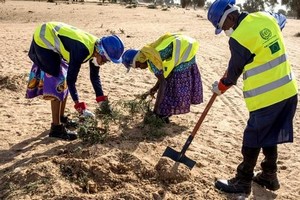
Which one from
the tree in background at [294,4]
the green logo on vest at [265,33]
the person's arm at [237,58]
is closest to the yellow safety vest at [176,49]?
the person's arm at [237,58]

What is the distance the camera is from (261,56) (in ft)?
11.8

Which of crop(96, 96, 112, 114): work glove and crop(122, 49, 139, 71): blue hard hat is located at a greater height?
crop(122, 49, 139, 71): blue hard hat

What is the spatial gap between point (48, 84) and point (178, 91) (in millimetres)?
1676

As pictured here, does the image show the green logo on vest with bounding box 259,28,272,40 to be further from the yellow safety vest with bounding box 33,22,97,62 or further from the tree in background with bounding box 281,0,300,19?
the tree in background with bounding box 281,0,300,19

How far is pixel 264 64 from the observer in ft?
11.9

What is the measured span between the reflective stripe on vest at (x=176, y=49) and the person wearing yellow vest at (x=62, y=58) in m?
0.69

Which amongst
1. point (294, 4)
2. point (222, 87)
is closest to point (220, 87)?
point (222, 87)

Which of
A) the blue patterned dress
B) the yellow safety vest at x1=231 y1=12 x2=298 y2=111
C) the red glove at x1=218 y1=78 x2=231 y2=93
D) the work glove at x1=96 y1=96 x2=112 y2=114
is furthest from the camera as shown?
the blue patterned dress

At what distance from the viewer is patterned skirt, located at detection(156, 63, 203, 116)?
551 centimetres

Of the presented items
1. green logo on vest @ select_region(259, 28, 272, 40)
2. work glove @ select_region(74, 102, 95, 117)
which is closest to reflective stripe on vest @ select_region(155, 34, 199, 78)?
work glove @ select_region(74, 102, 95, 117)

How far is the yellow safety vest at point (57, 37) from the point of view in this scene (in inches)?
187

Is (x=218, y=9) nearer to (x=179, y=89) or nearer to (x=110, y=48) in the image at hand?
(x=110, y=48)

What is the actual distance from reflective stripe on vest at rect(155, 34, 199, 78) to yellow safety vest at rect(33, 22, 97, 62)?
0.92 meters

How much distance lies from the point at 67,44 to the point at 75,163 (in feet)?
4.68
